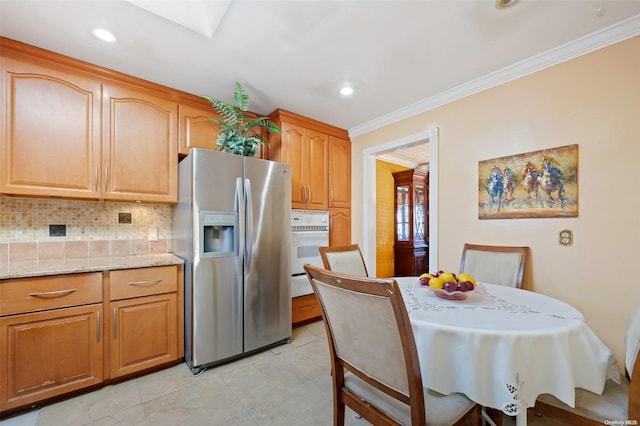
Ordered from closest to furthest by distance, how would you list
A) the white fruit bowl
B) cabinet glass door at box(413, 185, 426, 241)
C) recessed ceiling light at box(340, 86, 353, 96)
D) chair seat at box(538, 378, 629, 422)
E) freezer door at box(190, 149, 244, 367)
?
1. chair seat at box(538, 378, 629, 422)
2. the white fruit bowl
3. freezer door at box(190, 149, 244, 367)
4. recessed ceiling light at box(340, 86, 353, 96)
5. cabinet glass door at box(413, 185, 426, 241)

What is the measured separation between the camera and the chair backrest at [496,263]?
198cm

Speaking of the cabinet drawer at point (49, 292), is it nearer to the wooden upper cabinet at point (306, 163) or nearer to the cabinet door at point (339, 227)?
the wooden upper cabinet at point (306, 163)

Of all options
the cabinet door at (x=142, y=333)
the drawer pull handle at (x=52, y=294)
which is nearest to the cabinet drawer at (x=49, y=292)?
the drawer pull handle at (x=52, y=294)

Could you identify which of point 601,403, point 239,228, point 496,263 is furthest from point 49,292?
point 496,263

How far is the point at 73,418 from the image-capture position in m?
1.60

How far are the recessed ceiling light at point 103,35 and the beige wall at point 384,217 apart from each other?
375cm

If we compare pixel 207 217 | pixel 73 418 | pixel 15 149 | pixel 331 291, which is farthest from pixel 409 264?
pixel 15 149

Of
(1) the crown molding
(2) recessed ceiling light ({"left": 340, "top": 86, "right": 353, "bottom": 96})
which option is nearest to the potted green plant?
(2) recessed ceiling light ({"left": 340, "top": 86, "right": 353, "bottom": 96})

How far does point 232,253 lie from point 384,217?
319cm

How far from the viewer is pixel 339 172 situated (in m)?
3.54

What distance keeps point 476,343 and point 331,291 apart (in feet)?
1.88

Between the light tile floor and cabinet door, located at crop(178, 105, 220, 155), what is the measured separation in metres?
1.95

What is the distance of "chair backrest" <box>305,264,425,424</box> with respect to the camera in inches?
33.6

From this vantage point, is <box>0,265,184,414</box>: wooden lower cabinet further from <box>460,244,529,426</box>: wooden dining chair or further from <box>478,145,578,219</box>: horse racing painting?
<box>478,145,578,219</box>: horse racing painting
